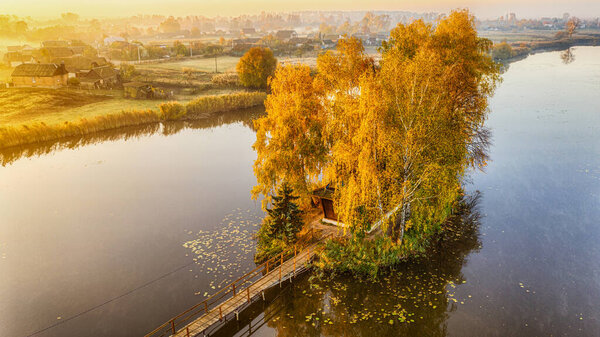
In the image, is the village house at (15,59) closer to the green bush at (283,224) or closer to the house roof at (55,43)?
the house roof at (55,43)

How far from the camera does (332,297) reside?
2344cm

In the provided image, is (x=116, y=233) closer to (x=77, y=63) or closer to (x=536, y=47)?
(x=77, y=63)

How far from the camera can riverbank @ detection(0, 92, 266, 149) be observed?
173 feet

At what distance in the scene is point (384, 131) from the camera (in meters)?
23.9

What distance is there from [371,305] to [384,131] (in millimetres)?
10331

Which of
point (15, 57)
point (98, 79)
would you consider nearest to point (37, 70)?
point (98, 79)

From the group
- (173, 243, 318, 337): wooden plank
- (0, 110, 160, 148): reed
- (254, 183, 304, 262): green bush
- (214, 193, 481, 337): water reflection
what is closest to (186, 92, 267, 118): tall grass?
(0, 110, 160, 148): reed

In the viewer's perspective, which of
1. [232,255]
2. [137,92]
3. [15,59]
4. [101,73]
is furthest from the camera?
[15,59]

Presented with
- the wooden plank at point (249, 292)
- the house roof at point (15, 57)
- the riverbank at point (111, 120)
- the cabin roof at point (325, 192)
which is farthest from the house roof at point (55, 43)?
the wooden plank at point (249, 292)

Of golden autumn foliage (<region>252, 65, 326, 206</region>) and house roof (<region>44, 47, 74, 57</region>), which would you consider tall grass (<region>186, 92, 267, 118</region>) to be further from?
house roof (<region>44, 47, 74, 57</region>)

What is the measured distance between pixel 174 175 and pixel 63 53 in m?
98.4

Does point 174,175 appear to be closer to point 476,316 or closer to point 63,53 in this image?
point 476,316

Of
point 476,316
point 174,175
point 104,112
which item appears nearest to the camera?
point 476,316

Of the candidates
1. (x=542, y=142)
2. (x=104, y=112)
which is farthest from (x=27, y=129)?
(x=542, y=142)
